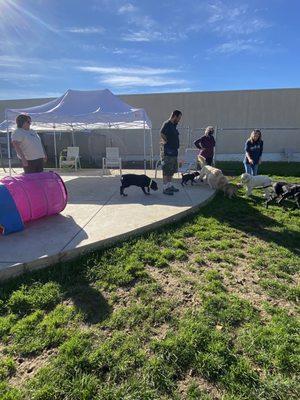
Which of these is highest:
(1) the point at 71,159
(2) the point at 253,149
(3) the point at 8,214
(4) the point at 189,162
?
(2) the point at 253,149

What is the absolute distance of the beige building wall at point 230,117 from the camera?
18156 mm

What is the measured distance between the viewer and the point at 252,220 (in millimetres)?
5918

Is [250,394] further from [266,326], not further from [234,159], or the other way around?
[234,159]

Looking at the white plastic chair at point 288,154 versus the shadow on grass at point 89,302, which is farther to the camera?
the white plastic chair at point 288,154

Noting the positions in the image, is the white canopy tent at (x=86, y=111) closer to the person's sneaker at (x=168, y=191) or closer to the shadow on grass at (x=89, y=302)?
the person's sneaker at (x=168, y=191)

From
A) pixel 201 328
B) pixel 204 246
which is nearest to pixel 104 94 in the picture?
pixel 204 246

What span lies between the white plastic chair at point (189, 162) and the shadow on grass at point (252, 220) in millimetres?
2904

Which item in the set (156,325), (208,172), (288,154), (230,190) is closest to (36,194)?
(156,325)

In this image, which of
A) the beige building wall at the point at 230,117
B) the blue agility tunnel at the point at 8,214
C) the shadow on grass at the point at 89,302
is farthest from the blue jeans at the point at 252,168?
the beige building wall at the point at 230,117

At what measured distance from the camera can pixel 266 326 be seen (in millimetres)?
2803

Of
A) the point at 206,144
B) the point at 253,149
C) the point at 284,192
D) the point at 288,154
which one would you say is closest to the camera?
the point at 284,192

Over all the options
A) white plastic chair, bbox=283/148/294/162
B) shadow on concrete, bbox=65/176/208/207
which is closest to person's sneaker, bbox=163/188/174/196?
shadow on concrete, bbox=65/176/208/207

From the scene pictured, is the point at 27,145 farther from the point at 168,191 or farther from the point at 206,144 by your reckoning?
the point at 206,144

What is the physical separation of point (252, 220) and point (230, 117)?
1435cm
